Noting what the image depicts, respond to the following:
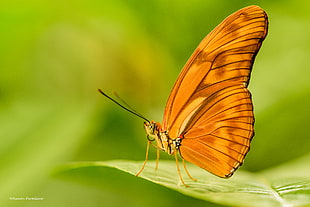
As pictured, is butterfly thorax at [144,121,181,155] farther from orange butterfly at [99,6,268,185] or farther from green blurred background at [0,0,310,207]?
green blurred background at [0,0,310,207]

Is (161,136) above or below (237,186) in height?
above

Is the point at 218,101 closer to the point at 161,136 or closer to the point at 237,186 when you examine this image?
the point at 161,136

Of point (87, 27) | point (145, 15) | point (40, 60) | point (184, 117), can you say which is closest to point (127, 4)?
point (145, 15)

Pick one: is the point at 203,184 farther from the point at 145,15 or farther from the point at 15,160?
the point at 145,15

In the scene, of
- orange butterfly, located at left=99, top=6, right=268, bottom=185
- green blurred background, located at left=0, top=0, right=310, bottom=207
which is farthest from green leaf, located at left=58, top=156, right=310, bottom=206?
green blurred background, located at left=0, top=0, right=310, bottom=207

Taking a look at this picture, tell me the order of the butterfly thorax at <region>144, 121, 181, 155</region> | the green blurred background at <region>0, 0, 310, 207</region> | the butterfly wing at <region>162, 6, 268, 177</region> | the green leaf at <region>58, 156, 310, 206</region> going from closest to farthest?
the green leaf at <region>58, 156, 310, 206</region> → the butterfly wing at <region>162, 6, 268, 177</region> → the butterfly thorax at <region>144, 121, 181, 155</region> → the green blurred background at <region>0, 0, 310, 207</region>

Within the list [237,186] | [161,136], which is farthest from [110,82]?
[237,186]

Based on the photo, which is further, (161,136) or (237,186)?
(161,136)
